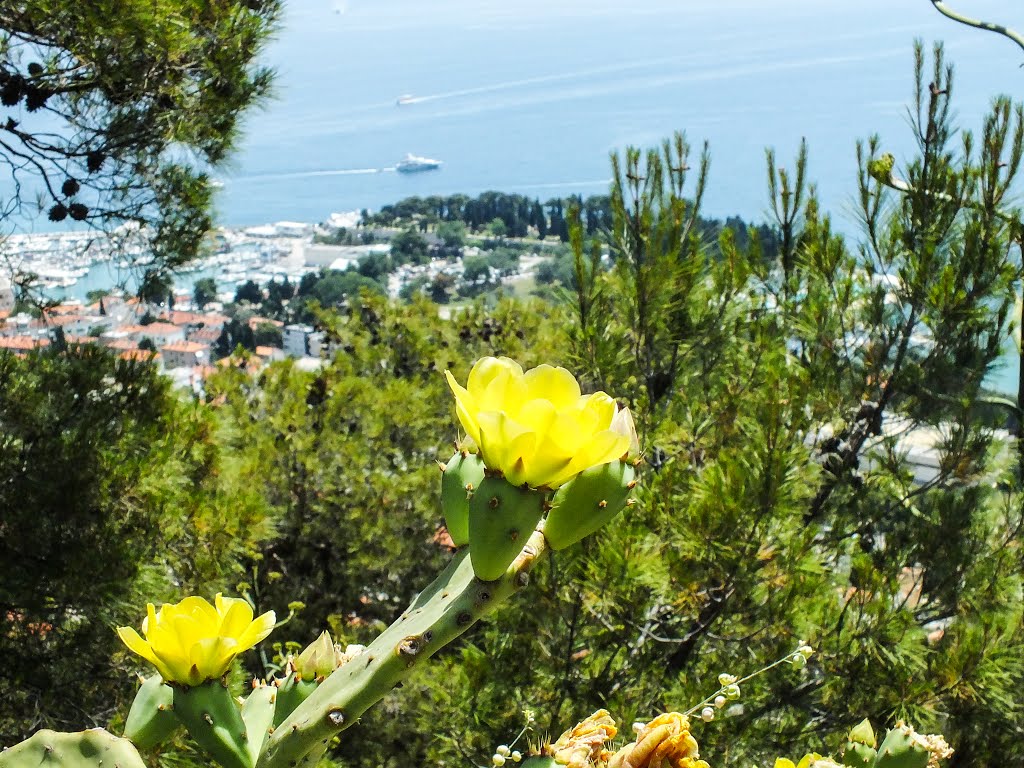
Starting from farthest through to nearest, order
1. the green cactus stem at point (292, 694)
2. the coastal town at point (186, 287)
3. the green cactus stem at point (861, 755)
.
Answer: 1. the coastal town at point (186, 287)
2. the green cactus stem at point (861, 755)
3. the green cactus stem at point (292, 694)

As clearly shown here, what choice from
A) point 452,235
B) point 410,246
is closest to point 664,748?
point 410,246

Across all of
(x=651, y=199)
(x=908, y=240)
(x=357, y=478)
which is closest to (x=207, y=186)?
(x=651, y=199)

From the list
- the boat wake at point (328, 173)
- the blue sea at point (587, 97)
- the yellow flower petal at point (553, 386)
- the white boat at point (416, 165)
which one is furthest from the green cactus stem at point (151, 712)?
the white boat at point (416, 165)

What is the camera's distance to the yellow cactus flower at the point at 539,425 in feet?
1.80

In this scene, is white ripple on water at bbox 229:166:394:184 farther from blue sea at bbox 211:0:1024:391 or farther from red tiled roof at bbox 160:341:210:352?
red tiled roof at bbox 160:341:210:352

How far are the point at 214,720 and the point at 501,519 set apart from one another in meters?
0.29

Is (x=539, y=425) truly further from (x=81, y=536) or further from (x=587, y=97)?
(x=587, y=97)

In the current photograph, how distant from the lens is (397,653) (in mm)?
619

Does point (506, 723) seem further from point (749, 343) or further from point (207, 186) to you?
point (207, 186)

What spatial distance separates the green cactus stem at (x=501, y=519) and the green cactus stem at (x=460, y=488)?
0.03 metres

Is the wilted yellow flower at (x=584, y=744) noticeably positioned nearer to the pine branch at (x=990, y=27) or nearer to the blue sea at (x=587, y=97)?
the pine branch at (x=990, y=27)

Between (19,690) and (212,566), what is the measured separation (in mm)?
613

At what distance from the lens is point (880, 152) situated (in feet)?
11.3

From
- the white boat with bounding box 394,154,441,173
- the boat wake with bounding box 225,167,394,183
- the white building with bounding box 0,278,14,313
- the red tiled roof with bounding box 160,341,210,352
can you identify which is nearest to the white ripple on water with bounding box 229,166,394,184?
the boat wake with bounding box 225,167,394,183
